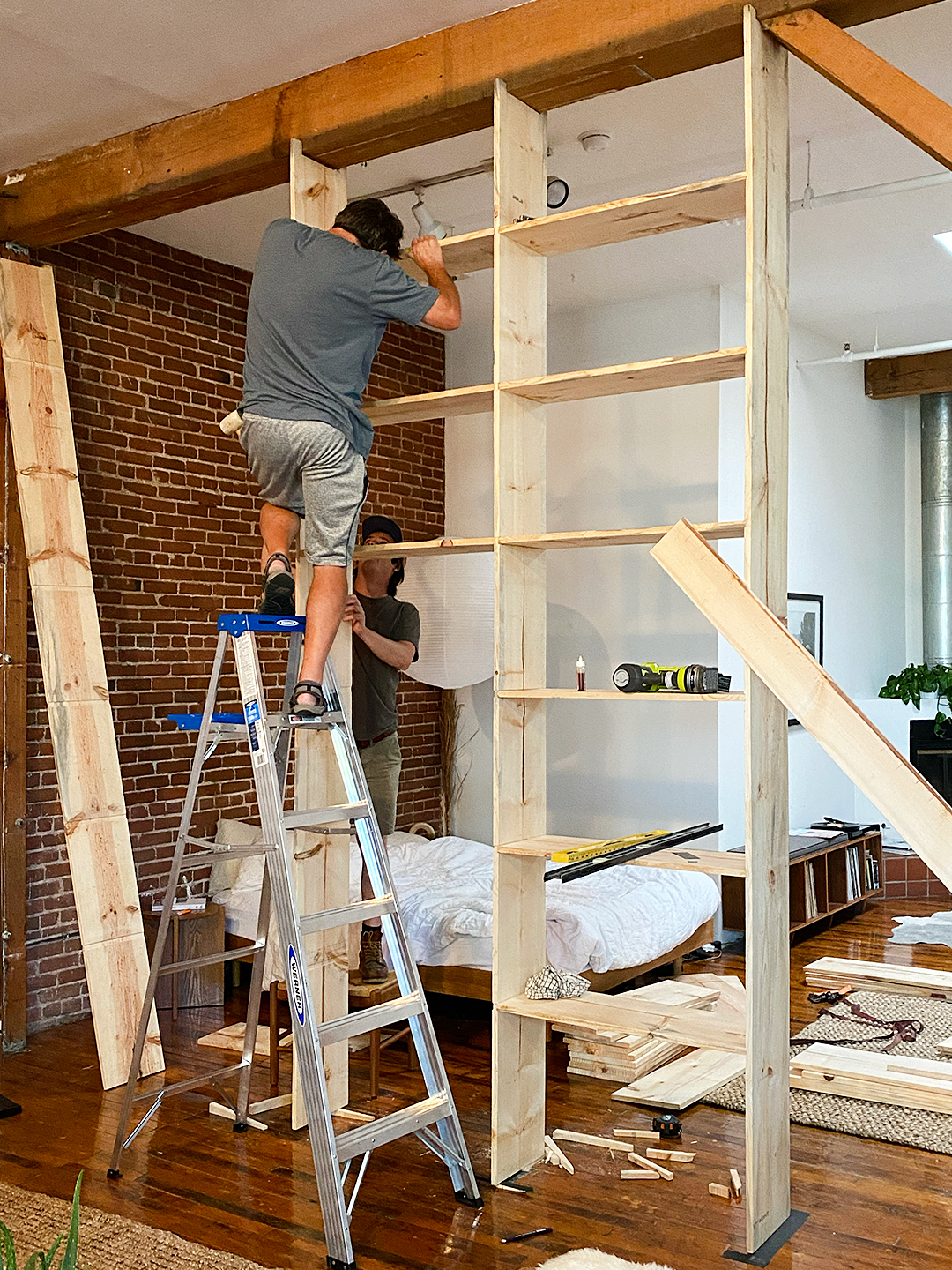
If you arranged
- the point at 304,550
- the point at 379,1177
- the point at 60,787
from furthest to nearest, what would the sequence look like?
the point at 60,787
the point at 304,550
the point at 379,1177

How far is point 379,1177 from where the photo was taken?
11.0 feet

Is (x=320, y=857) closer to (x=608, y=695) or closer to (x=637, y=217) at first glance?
(x=608, y=695)

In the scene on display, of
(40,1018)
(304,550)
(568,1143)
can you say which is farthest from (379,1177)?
(40,1018)

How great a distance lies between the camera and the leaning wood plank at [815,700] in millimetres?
1706

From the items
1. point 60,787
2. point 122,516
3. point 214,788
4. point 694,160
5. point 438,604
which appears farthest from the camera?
point 438,604

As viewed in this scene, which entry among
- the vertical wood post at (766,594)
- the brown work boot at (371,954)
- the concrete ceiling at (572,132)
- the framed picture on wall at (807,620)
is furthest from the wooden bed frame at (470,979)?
the concrete ceiling at (572,132)

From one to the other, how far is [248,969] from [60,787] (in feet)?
4.90

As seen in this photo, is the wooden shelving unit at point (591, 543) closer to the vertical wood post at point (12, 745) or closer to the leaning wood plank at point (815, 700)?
the leaning wood plank at point (815, 700)

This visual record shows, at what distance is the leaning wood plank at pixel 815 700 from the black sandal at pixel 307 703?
1442mm

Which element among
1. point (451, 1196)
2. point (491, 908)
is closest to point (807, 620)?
point (491, 908)

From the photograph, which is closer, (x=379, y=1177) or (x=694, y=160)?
(x=379, y=1177)

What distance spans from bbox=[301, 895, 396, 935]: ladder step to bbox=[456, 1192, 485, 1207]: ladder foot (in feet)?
2.50

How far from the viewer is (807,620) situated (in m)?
7.52

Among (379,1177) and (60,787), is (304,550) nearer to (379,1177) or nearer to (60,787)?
(60,787)
